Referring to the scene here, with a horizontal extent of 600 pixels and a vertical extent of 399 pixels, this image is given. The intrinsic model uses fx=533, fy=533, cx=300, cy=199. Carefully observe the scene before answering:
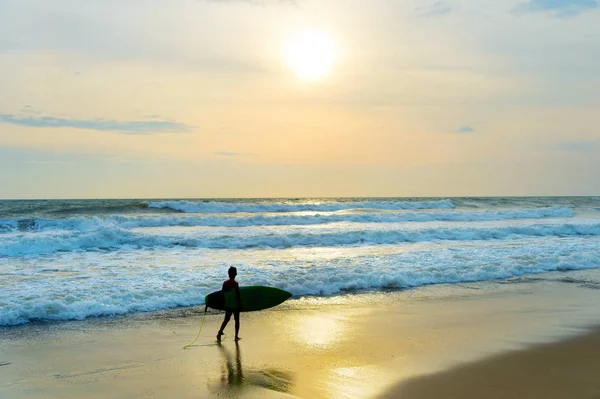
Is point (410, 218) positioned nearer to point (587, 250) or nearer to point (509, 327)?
point (587, 250)

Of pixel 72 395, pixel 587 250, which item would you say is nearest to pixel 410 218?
pixel 587 250

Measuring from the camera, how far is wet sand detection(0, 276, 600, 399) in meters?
Answer: 6.65

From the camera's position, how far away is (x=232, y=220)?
32.6 meters

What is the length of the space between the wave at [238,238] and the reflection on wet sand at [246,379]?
1363 centimetres

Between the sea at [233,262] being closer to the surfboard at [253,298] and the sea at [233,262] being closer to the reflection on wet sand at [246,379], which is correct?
the surfboard at [253,298]

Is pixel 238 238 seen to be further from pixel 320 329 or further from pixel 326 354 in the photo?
pixel 326 354

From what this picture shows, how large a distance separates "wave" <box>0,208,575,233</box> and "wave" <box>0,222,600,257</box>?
4622 mm

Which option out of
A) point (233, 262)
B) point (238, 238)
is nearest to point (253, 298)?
point (233, 262)

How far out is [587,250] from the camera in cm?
2027

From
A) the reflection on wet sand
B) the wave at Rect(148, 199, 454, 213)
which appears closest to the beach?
the reflection on wet sand

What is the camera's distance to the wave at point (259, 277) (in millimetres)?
10828

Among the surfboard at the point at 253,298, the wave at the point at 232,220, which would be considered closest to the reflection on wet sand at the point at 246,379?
the surfboard at the point at 253,298

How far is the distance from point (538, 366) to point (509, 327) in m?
2.28

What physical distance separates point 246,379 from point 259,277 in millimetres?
7253
